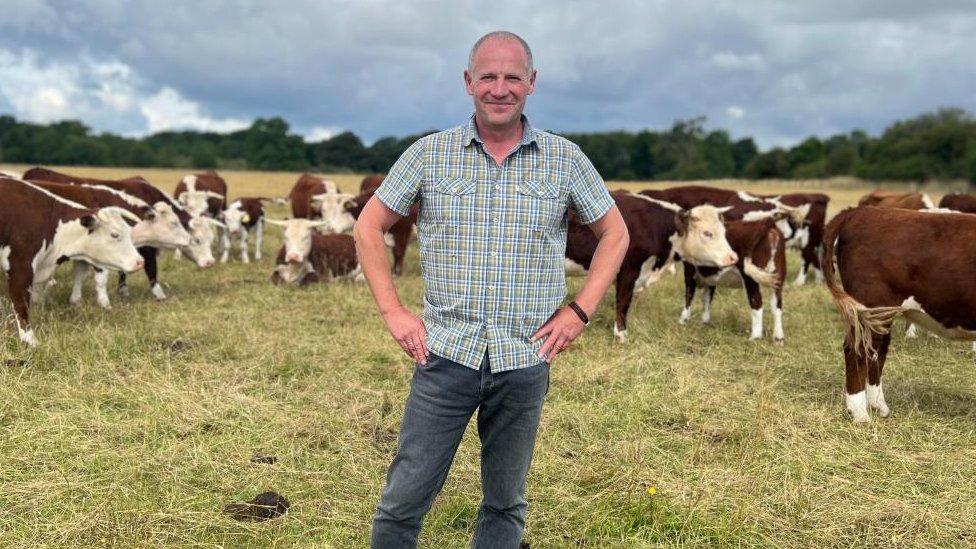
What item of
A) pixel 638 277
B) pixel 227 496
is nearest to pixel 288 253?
pixel 638 277

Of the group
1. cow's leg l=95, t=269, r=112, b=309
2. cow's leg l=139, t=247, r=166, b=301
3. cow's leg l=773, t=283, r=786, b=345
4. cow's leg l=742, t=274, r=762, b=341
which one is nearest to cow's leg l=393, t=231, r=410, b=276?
cow's leg l=139, t=247, r=166, b=301

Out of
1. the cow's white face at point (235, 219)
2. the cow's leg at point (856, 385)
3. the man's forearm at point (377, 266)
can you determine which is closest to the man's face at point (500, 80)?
the man's forearm at point (377, 266)

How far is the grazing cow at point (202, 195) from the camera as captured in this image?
50.4ft

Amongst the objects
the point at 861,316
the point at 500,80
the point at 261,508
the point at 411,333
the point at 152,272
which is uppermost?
the point at 500,80

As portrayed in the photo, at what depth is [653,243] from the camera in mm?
8742

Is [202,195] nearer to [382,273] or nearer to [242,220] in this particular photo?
[242,220]

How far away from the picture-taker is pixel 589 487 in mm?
4422

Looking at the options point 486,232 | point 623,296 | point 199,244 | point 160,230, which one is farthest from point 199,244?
point 486,232

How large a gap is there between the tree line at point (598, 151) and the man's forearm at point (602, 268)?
71.6 m

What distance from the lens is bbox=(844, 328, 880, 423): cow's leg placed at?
5.78 metres

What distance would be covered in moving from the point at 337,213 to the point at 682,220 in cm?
770

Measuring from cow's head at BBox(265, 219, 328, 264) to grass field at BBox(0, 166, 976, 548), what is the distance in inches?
123

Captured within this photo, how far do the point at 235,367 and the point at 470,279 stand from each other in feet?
15.3

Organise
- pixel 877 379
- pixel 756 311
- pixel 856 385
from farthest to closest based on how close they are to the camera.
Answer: pixel 756 311
pixel 877 379
pixel 856 385
